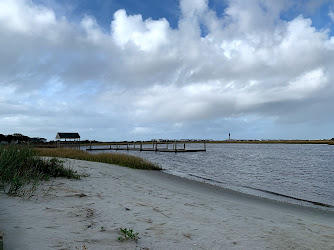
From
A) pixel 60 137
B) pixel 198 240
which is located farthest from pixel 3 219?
pixel 60 137

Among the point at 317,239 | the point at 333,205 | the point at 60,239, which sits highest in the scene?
the point at 60,239

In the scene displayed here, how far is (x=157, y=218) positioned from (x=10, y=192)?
12.9ft

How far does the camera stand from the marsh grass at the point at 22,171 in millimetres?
6230

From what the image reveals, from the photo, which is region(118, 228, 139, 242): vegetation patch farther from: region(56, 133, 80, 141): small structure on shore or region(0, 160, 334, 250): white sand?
region(56, 133, 80, 141): small structure on shore

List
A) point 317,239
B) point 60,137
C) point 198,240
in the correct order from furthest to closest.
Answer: point 60,137 < point 317,239 < point 198,240

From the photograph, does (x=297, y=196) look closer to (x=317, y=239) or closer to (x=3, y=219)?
(x=317, y=239)

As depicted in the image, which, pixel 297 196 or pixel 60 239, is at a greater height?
pixel 60 239

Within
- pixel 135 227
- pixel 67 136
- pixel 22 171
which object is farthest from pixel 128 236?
pixel 67 136

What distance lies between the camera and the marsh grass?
20.4 feet

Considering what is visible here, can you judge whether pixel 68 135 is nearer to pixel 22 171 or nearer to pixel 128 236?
pixel 22 171

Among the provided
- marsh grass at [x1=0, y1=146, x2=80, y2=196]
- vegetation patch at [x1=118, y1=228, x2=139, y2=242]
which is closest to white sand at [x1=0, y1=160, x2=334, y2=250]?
vegetation patch at [x1=118, y1=228, x2=139, y2=242]

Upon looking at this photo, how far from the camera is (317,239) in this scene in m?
4.82

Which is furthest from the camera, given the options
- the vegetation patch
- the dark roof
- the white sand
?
the dark roof

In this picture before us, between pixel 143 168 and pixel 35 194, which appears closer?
pixel 35 194
